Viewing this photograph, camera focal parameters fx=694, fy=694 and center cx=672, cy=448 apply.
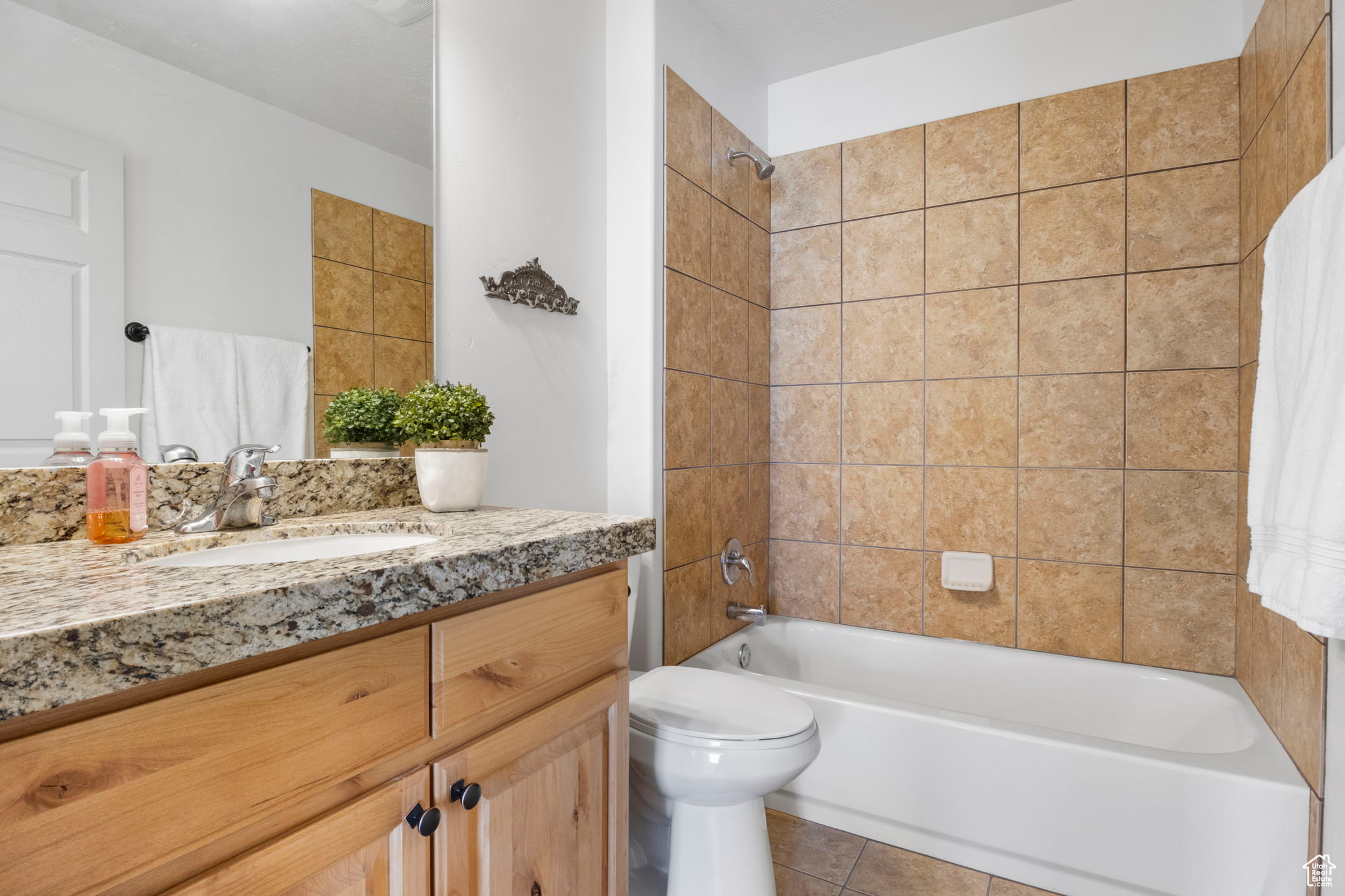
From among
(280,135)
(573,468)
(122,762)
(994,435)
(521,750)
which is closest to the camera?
(122,762)

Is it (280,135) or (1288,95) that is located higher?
(1288,95)

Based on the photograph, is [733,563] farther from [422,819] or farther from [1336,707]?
[422,819]

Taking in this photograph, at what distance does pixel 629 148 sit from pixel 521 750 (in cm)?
166

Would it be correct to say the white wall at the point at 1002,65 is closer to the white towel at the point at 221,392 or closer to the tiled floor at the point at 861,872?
the white towel at the point at 221,392

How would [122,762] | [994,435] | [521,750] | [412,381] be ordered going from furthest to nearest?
[994,435] < [412,381] < [521,750] < [122,762]

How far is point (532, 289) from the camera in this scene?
172 cm

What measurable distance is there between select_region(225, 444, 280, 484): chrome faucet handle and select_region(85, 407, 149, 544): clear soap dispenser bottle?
12 centimetres

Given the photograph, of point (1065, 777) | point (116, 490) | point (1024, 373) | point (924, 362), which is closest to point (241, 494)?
point (116, 490)

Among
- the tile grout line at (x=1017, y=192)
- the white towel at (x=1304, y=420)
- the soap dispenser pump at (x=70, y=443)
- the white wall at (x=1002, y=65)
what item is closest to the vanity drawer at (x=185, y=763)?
the soap dispenser pump at (x=70, y=443)

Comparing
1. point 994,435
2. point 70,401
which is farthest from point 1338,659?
point 70,401

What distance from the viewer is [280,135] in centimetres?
119

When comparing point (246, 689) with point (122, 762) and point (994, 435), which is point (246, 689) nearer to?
point (122, 762)

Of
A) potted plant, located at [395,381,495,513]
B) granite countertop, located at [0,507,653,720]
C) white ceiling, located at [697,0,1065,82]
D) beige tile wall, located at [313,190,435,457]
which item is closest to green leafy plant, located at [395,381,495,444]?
potted plant, located at [395,381,495,513]

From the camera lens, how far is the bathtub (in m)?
1.44
